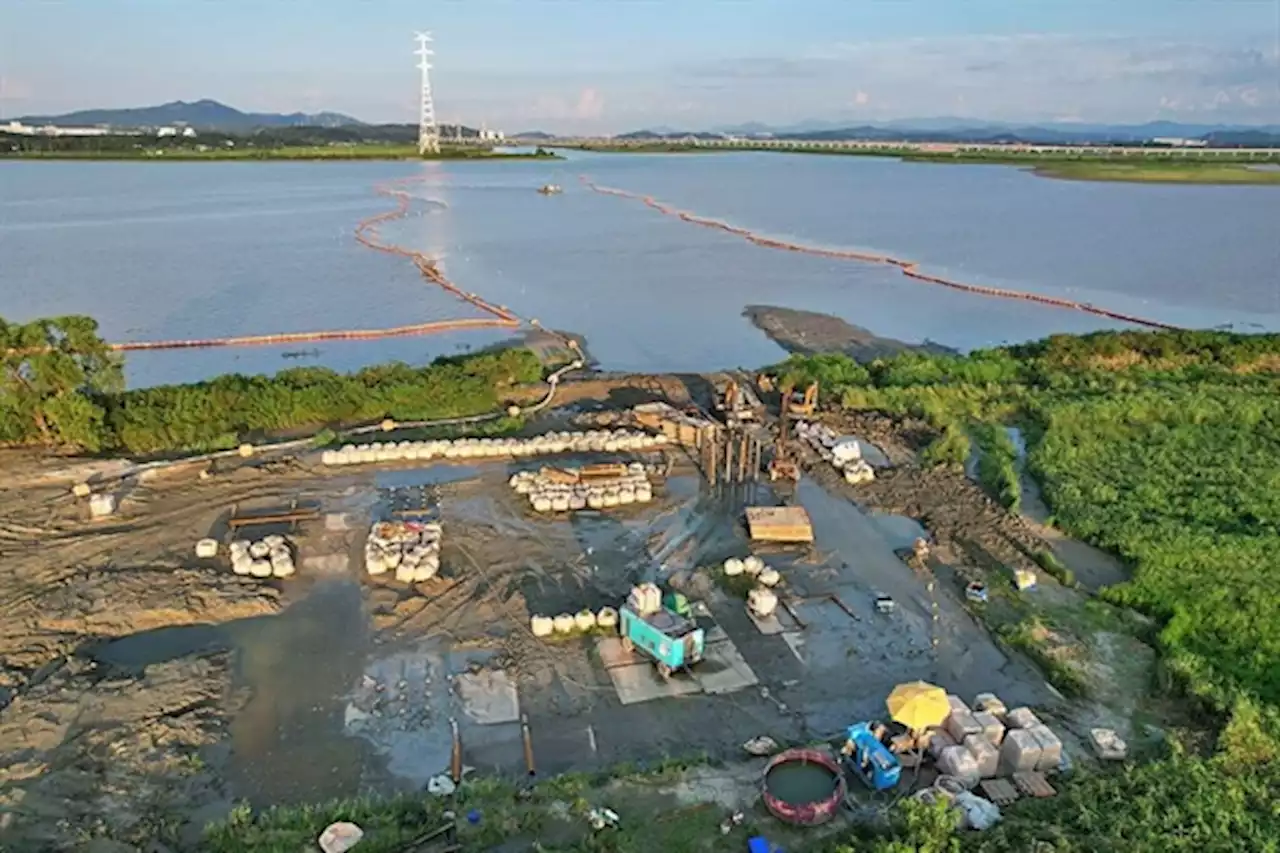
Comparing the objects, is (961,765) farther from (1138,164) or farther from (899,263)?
(1138,164)

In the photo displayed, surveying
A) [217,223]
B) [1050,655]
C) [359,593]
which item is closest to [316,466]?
[359,593]

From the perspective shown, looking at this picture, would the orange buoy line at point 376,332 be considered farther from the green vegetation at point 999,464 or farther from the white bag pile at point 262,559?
the green vegetation at point 999,464

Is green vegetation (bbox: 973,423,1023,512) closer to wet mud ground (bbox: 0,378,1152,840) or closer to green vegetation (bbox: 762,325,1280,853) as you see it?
green vegetation (bbox: 762,325,1280,853)

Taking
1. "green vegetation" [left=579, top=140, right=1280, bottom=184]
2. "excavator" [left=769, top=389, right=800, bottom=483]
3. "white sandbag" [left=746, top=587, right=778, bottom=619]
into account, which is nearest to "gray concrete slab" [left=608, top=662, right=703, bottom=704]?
"white sandbag" [left=746, top=587, right=778, bottom=619]

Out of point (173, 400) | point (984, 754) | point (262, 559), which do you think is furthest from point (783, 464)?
point (173, 400)

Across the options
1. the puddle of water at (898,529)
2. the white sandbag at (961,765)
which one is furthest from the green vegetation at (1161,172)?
the white sandbag at (961,765)
